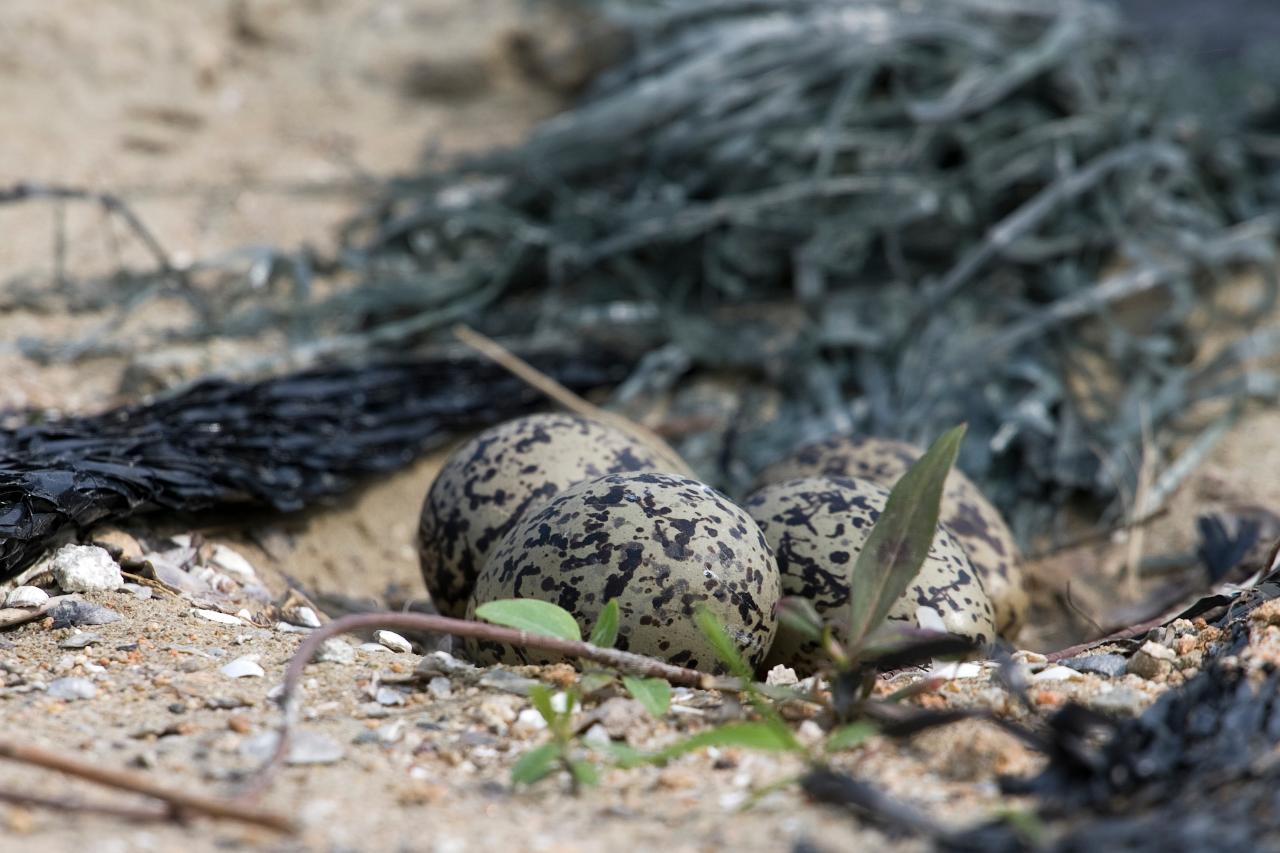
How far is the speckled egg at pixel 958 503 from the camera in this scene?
117 inches

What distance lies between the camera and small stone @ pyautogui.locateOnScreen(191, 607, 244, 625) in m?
2.65

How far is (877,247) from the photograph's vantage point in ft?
16.0

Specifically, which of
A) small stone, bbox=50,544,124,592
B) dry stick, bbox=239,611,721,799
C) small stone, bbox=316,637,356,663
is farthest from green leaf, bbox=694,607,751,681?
small stone, bbox=50,544,124,592

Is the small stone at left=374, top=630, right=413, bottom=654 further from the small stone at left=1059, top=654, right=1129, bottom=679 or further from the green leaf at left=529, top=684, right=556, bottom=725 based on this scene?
the small stone at left=1059, top=654, right=1129, bottom=679

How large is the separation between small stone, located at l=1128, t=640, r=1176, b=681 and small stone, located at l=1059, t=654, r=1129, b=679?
0.10ft

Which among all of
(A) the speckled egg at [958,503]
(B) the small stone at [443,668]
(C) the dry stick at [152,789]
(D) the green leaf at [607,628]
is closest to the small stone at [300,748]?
(C) the dry stick at [152,789]

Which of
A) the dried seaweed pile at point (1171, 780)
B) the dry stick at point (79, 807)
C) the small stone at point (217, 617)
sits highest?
the dried seaweed pile at point (1171, 780)

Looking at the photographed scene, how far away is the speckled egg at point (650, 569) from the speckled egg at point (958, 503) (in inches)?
27.1

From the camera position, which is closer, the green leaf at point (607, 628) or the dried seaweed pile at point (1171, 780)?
the dried seaweed pile at point (1171, 780)

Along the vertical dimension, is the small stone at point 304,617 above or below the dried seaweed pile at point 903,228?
below

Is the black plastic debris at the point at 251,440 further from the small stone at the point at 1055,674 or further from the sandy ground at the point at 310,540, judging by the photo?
the small stone at the point at 1055,674

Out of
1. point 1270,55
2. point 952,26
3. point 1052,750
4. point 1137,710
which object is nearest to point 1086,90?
point 952,26

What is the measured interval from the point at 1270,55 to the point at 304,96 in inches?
190

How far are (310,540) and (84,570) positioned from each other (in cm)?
93
